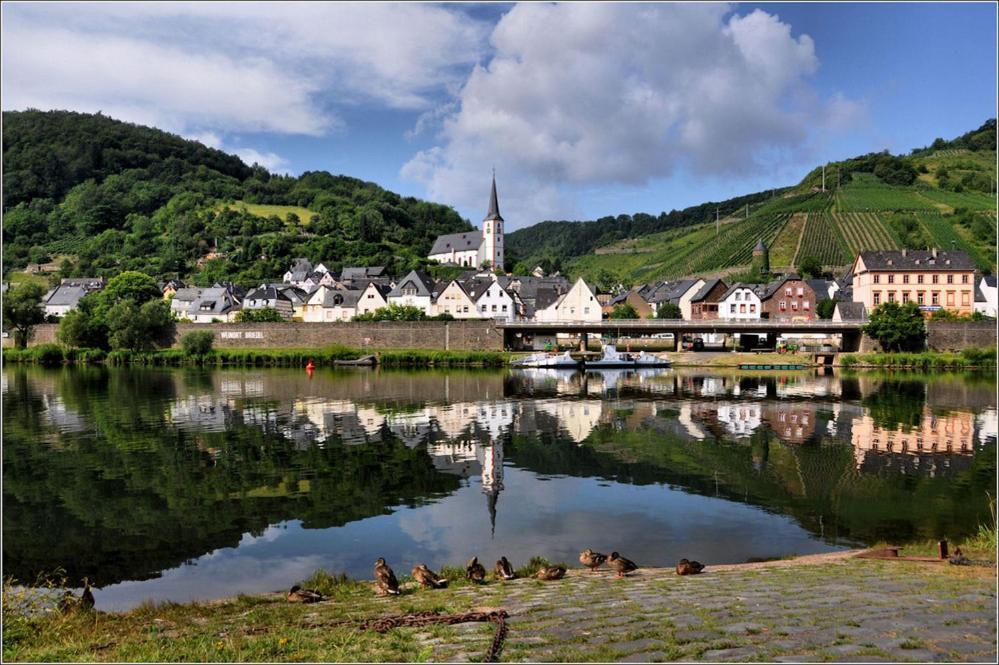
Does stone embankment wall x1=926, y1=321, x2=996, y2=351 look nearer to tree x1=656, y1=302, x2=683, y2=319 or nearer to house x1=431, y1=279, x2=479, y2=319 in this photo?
tree x1=656, y1=302, x2=683, y2=319

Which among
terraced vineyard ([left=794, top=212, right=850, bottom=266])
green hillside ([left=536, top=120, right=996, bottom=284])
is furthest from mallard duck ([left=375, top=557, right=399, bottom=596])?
terraced vineyard ([left=794, top=212, right=850, bottom=266])

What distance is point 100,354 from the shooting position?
256ft

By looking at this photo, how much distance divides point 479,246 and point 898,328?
9759cm

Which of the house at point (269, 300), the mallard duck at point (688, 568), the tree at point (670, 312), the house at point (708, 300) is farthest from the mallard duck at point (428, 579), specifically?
the house at point (269, 300)

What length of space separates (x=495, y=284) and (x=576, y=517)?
80.9 metres

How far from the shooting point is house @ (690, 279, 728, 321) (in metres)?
96.3

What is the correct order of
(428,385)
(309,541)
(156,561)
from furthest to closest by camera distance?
(428,385) < (309,541) < (156,561)

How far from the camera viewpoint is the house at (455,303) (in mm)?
98125

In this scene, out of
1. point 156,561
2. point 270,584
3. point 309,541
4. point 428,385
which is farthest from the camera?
point 428,385

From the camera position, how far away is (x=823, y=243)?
11881 cm

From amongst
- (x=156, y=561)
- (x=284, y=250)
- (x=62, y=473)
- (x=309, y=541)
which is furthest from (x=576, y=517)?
(x=284, y=250)

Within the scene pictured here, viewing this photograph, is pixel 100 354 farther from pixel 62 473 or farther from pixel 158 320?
pixel 62 473

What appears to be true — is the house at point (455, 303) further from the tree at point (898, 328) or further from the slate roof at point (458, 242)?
the slate roof at point (458, 242)

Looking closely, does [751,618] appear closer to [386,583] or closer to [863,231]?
[386,583]
